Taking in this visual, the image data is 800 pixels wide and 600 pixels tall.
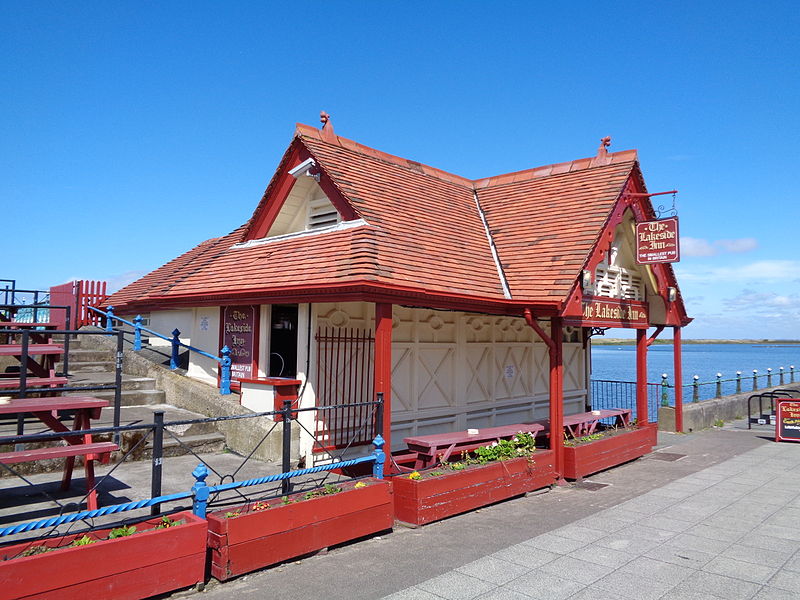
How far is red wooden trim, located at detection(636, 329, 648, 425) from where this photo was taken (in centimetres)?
1336

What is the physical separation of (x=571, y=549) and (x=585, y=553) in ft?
0.58

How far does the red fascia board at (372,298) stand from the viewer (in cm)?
806

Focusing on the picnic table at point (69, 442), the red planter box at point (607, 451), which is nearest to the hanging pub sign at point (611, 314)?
the red planter box at point (607, 451)

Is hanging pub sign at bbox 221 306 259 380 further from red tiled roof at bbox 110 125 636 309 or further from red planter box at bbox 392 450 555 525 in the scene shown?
red planter box at bbox 392 450 555 525

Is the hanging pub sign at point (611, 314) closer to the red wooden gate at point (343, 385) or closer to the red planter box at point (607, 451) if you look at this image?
the red planter box at point (607, 451)

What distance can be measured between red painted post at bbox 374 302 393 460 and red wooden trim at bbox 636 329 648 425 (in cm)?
754

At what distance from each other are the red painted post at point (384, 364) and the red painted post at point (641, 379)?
7517 mm

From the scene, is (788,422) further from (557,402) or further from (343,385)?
(343,385)

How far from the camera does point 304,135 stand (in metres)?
11.2

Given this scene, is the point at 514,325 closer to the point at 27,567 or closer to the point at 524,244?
the point at 524,244

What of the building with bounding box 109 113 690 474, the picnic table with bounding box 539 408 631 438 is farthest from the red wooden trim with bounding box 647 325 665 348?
the picnic table with bounding box 539 408 631 438

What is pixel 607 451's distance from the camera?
1130 cm

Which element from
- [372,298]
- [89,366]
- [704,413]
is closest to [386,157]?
[372,298]

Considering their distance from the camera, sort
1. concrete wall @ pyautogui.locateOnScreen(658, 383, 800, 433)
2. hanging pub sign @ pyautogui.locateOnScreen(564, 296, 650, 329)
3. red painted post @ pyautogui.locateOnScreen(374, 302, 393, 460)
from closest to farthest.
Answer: red painted post @ pyautogui.locateOnScreen(374, 302, 393, 460) < hanging pub sign @ pyautogui.locateOnScreen(564, 296, 650, 329) < concrete wall @ pyautogui.locateOnScreen(658, 383, 800, 433)
